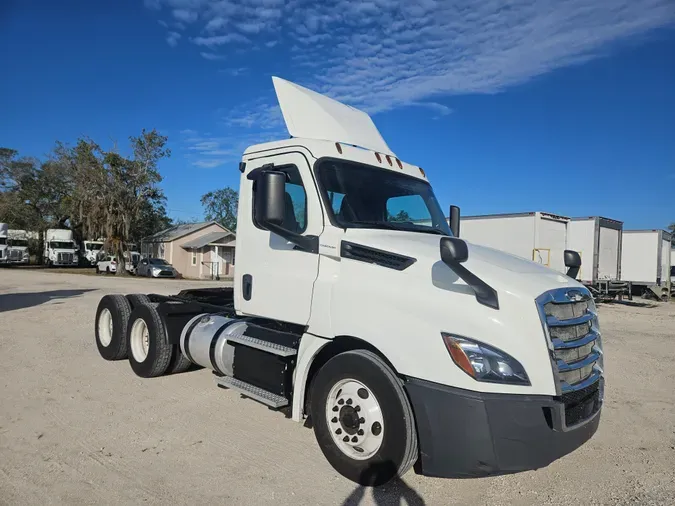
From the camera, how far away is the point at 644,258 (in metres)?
23.0

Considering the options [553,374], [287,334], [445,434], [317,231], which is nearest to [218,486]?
[287,334]

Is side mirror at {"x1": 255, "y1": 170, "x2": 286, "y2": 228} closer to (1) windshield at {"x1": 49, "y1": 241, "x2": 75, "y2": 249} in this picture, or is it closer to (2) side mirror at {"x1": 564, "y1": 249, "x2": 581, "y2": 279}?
(2) side mirror at {"x1": 564, "y1": 249, "x2": 581, "y2": 279}

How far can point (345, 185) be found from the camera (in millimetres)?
4316

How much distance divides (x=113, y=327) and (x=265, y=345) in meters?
3.76

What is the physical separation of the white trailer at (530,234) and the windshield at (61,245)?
42793 millimetres

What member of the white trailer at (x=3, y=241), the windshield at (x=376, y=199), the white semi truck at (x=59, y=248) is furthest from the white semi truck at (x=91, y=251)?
the windshield at (x=376, y=199)

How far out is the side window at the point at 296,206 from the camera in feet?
13.9

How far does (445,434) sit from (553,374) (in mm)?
790

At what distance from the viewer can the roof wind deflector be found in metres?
4.73

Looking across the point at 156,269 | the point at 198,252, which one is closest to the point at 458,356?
the point at 156,269

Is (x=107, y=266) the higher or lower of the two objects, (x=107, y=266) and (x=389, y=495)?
the lower

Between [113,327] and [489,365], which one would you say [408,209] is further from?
[113,327]

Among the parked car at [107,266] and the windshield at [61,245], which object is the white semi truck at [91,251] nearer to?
the windshield at [61,245]

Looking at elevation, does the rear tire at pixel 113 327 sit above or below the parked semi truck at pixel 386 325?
below
